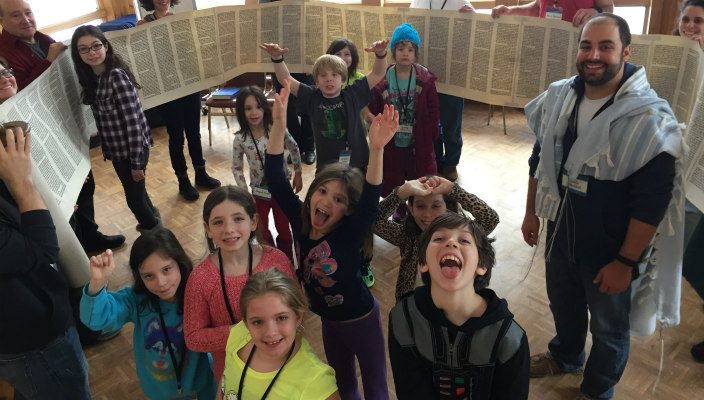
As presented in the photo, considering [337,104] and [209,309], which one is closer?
[209,309]

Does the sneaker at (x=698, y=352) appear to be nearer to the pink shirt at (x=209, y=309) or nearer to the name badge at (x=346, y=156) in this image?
the name badge at (x=346, y=156)

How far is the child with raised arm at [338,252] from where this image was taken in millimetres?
2145

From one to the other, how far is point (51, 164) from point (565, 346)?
2.73 meters

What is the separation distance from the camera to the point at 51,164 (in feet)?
8.46

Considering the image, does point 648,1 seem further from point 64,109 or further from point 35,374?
point 35,374

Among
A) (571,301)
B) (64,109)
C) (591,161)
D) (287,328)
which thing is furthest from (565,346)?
(64,109)

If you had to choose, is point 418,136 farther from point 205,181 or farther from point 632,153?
point 205,181

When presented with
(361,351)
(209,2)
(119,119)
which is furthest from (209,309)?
(209,2)

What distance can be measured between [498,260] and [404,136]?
3.68ft

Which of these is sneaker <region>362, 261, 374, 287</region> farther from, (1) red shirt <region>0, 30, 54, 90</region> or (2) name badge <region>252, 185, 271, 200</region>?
(1) red shirt <region>0, 30, 54, 90</region>

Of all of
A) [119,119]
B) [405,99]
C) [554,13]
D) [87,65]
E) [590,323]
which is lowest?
[590,323]

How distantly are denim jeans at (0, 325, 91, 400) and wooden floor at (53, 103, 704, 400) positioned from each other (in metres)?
0.76

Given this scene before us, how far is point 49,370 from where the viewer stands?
6.66 feet

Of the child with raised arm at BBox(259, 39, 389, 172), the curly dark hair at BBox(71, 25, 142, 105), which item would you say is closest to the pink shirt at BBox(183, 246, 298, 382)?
the child with raised arm at BBox(259, 39, 389, 172)
